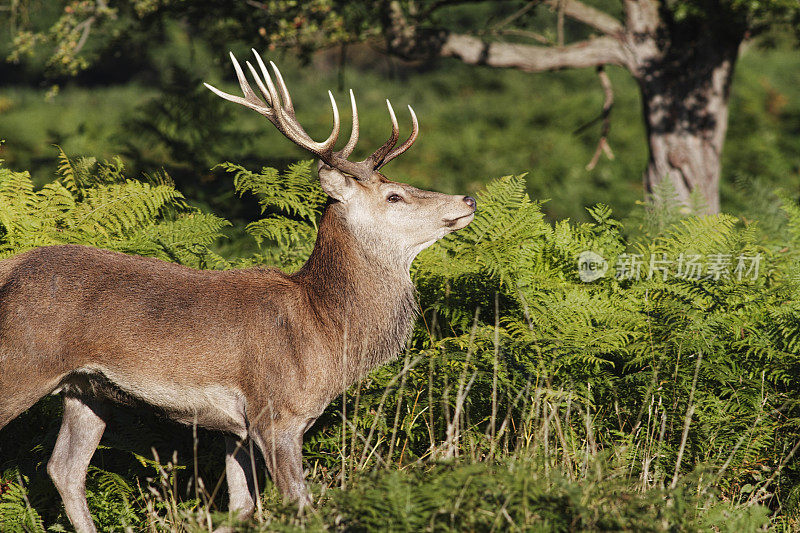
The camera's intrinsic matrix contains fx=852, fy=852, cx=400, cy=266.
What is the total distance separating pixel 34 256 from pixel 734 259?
4.17 m

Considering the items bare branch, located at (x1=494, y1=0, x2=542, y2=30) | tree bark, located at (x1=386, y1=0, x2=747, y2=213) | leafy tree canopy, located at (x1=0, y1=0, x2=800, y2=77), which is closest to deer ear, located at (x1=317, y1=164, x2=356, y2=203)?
leafy tree canopy, located at (x1=0, y1=0, x2=800, y2=77)

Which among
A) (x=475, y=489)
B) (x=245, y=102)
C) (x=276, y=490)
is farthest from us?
(x=245, y=102)

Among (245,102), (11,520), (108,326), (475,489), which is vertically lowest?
(11,520)

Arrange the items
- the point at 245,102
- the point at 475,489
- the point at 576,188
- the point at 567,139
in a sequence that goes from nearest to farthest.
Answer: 1. the point at 475,489
2. the point at 245,102
3. the point at 576,188
4. the point at 567,139

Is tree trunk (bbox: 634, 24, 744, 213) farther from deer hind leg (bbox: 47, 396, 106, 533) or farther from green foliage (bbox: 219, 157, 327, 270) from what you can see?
deer hind leg (bbox: 47, 396, 106, 533)

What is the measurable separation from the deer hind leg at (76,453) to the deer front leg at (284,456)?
1.05 meters

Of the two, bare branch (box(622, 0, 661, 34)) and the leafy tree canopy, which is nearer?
the leafy tree canopy

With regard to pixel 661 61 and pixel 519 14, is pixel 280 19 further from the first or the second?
pixel 661 61

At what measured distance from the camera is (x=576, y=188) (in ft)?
50.7

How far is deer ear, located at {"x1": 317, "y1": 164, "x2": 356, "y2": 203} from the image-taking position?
457cm

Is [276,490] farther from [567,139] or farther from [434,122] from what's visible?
[434,122]

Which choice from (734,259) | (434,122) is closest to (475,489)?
(734,259)

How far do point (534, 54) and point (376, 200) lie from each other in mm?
3853

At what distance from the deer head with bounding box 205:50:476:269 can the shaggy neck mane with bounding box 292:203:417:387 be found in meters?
0.06
